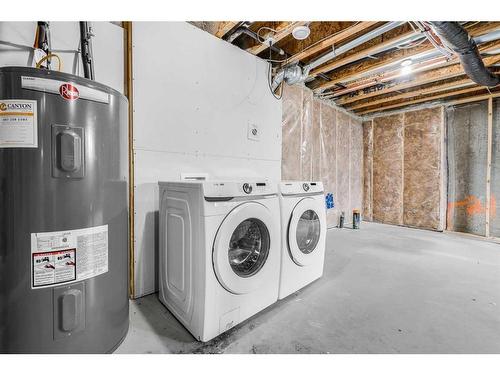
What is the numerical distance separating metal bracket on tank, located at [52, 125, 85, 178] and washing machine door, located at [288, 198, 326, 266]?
1346 mm

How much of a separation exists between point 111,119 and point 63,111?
0.62 ft

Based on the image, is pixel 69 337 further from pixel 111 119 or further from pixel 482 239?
pixel 482 239

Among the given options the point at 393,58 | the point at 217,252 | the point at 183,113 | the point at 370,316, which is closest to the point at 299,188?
the point at 217,252

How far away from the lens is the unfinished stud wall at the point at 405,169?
13.2 feet

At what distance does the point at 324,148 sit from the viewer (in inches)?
154

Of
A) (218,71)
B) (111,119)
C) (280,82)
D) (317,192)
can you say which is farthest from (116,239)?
(280,82)

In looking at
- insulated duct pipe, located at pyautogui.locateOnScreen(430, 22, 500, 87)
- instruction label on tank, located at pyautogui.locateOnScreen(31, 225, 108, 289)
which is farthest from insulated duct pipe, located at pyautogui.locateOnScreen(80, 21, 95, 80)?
insulated duct pipe, located at pyautogui.locateOnScreen(430, 22, 500, 87)

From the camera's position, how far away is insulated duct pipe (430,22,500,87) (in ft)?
5.69

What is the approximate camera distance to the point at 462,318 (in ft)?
4.92

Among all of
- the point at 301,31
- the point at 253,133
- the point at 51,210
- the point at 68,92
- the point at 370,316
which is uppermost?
the point at 301,31

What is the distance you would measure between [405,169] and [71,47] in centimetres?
499

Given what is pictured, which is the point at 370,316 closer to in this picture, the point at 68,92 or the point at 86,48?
the point at 68,92

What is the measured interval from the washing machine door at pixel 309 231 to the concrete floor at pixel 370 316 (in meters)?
0.29

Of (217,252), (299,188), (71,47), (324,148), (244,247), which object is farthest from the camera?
(324,148)
